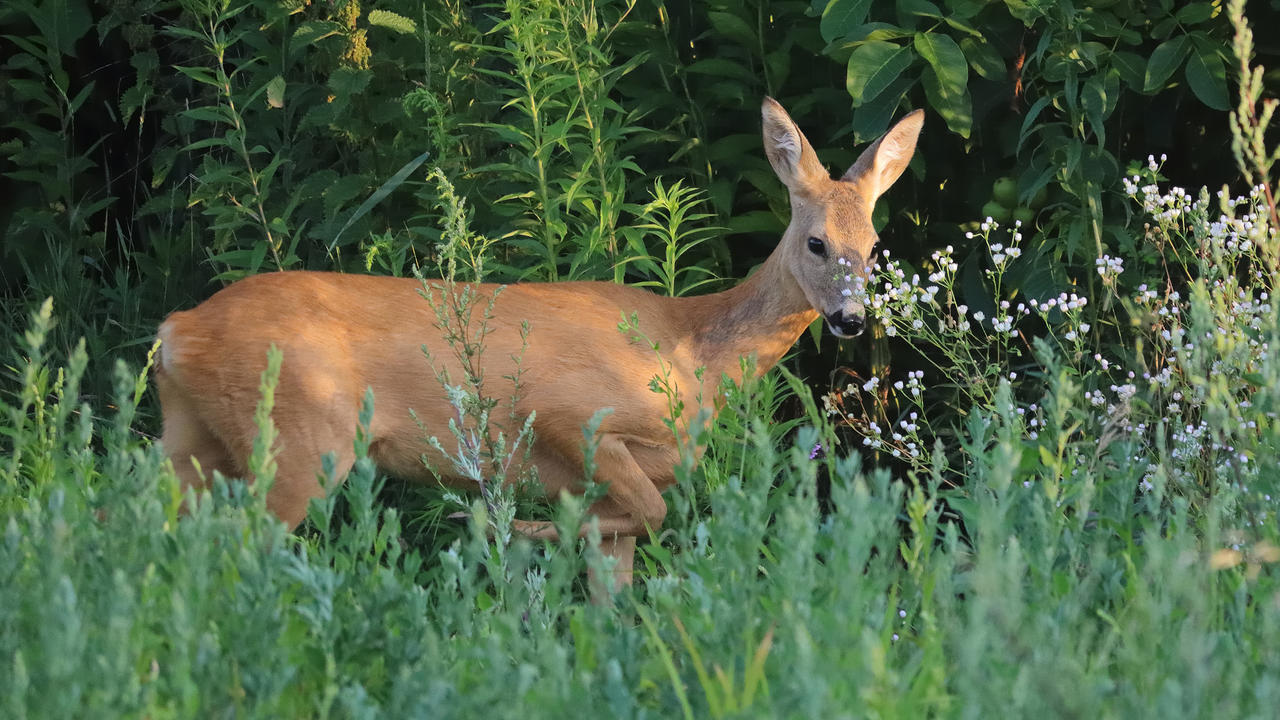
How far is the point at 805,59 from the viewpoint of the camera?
5.67 m

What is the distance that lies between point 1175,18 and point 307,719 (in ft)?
12.6

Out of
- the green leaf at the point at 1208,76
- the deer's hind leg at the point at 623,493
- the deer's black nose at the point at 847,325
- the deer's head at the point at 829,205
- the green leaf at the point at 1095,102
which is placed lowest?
the deer's hind leg at the point at 623,493

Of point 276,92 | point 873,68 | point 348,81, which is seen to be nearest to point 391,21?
point 348,81

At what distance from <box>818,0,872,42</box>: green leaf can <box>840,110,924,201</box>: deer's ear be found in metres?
0.38

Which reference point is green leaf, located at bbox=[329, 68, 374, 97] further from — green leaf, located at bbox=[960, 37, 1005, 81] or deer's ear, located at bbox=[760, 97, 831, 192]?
green leaf, located at bbox=[960, 37, 1005, 81]

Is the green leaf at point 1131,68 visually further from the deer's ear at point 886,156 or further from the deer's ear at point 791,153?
the deer's ear at point 791,153

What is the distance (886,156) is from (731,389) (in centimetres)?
190

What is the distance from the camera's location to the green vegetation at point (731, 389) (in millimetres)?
1830

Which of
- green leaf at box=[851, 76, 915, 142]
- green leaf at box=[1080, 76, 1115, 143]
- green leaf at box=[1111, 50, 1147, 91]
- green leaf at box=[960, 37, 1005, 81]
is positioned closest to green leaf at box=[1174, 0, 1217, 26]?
green leaf at box=[1111, 50, 1147, 91]

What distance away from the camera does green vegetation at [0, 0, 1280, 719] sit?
72.1 inches

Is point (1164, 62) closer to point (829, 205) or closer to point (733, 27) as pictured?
point (829, 205)

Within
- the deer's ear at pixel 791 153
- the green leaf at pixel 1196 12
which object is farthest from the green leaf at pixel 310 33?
the green leaf at pixel 1196 12

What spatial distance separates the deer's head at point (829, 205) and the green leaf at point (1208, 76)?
0.85 m

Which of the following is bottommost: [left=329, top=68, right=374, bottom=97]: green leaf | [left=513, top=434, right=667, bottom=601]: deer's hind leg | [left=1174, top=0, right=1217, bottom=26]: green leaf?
[left=513, top=434, right=667, bottom=601]: deer's hind leg
